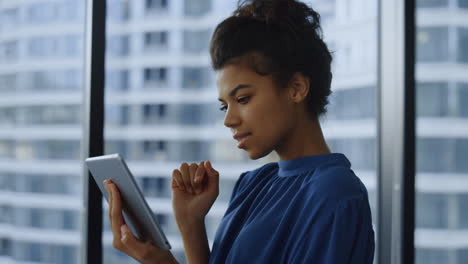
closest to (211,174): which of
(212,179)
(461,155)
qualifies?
(212,179)

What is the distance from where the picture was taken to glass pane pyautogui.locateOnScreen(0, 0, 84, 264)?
1.41 metres

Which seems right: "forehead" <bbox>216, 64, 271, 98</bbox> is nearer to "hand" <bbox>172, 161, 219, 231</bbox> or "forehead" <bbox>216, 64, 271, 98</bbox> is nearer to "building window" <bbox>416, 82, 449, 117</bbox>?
"hand" <bbox>172, 161, 219, 231</bbox>

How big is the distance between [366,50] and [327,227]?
1.17 m

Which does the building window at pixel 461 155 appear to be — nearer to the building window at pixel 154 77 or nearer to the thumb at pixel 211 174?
the building window at pixel 154 77

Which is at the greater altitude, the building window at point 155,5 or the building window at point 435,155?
the building window at point 155,5

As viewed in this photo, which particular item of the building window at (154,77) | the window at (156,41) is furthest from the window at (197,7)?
the building window at (154,77)

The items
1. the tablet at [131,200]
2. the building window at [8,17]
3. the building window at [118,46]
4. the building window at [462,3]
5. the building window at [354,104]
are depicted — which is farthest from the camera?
the building window at [462,3]

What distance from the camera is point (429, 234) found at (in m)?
1.85

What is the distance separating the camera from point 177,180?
98cm

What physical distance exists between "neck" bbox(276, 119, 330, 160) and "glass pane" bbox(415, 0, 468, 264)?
105cm

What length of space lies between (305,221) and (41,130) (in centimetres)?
96

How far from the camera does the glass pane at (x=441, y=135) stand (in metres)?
1.85

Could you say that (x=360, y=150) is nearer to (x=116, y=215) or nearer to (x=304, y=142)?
(x=304, y=142)

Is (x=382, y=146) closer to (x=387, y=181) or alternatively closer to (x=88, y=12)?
(x=387, y=181)
